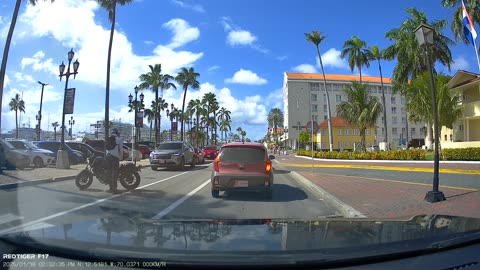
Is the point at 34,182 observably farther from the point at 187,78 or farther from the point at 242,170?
the point at 187,78

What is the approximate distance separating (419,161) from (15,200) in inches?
986

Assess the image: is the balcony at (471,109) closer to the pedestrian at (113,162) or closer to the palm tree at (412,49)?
the palm tree at (412,49)

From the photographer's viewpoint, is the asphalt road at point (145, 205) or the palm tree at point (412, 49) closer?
the asphalt road at point (145, 205)

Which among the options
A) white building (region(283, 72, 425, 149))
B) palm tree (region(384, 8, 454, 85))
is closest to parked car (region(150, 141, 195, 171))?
palm tree (region(384, 8, 454, 85))

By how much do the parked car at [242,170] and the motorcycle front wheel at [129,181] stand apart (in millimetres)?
3158

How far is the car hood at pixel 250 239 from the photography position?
2855mm

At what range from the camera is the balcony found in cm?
3234

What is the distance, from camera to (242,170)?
1105 cm

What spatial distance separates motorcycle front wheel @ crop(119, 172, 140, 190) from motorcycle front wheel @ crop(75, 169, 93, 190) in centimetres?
105

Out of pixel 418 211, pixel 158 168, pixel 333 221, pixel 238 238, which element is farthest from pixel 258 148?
pixel 158 168

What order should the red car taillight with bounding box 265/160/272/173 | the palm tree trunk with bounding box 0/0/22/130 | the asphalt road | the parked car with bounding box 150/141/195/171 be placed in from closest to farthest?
the asphalt road → the red car taillight with bounding box 265/160/272/173 → the palm tree trunk with bounding box 0/0/22/130 → the parked car with bounding box 150/141/195/171

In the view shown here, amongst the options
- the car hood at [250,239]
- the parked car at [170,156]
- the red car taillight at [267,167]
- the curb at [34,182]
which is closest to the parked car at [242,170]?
the red car taillight at [267,167]

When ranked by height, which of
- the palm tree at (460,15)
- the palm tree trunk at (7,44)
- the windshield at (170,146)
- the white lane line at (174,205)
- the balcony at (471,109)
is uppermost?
the palm tree at (460,15)

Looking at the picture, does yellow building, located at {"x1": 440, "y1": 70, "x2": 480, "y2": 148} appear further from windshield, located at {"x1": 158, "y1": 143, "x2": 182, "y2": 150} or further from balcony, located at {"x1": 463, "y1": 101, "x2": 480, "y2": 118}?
windshield, located at {"x1": 158, "y1": 143, "x2": 182, "y2": 150}
